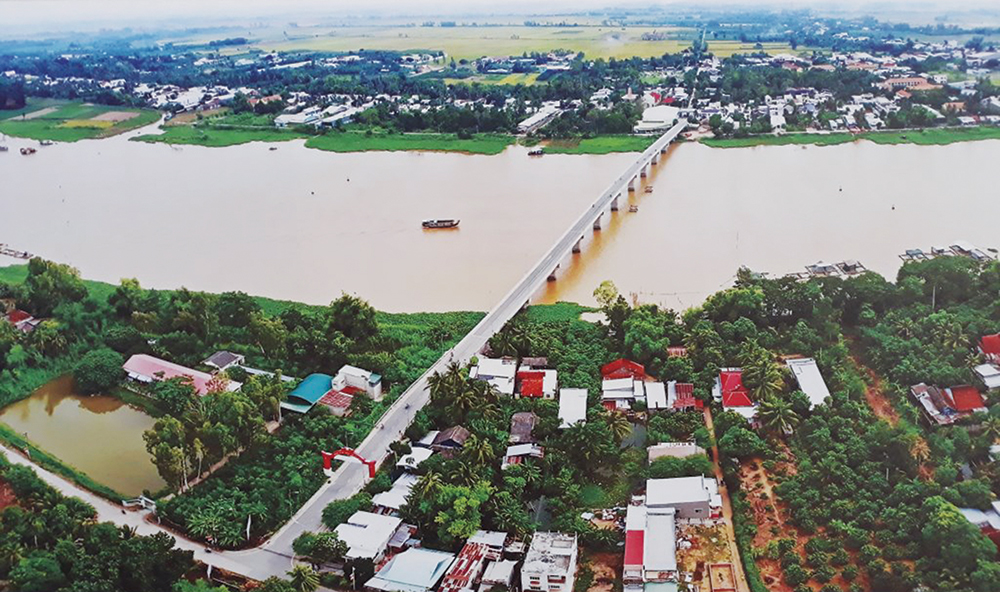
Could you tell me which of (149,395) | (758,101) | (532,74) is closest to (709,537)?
(149,395)

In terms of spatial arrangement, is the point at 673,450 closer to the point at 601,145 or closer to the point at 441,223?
the point at 441,223

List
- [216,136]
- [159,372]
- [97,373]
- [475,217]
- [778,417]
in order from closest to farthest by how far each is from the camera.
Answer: [778,417] < [159,372] < [97,373] < [475,217] < [216,136]

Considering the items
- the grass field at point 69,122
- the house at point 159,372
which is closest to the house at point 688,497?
the house at point 159,372

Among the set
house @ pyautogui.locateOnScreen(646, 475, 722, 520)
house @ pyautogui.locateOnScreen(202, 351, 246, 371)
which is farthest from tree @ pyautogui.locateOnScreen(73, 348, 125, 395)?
house @ pyautogui.locateOnScreen(646, 475, 722, 520)

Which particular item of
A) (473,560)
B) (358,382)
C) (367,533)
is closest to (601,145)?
(358,382)

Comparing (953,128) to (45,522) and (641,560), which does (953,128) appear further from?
(45,522)

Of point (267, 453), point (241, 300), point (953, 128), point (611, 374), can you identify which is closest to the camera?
point (267, 453)
